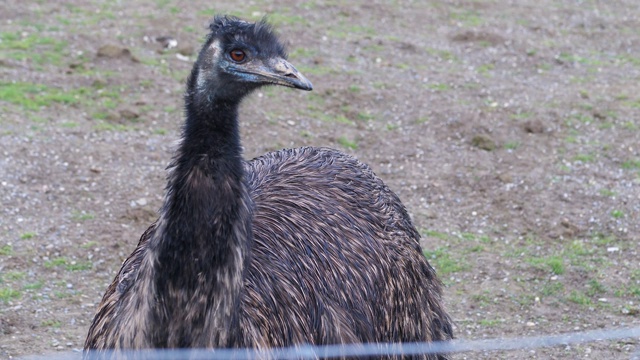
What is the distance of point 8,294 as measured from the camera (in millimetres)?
5859

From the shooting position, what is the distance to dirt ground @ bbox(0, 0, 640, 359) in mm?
6234

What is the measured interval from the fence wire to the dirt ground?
0.09 m

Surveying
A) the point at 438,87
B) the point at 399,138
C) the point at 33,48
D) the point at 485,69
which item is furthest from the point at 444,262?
the point at 33,48

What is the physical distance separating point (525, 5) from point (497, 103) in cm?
468

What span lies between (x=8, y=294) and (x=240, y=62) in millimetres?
3204

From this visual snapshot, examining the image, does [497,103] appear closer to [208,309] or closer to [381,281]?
[381,281]

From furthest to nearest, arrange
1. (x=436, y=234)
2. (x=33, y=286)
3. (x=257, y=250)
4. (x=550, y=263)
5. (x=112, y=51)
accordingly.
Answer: (x=112, y=51), (x=436, y=234), (x=550, y=263), (x=33, y=286), (x=257, y=250)

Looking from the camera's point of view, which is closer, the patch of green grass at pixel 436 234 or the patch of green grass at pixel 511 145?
the patch of green grass at pixel 436 234

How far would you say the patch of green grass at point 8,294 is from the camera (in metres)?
5.83

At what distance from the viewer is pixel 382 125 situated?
359 inches

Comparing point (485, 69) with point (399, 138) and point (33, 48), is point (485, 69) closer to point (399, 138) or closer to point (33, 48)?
point (399, 138)

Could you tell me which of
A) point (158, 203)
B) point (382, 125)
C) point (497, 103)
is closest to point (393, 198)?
point (158, 203)

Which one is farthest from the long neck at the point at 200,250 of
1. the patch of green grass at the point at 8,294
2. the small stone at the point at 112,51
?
the small stone at the point at 112,51

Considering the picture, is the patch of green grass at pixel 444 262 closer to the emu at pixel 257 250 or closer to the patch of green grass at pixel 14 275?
the emu at pixel 257 250
